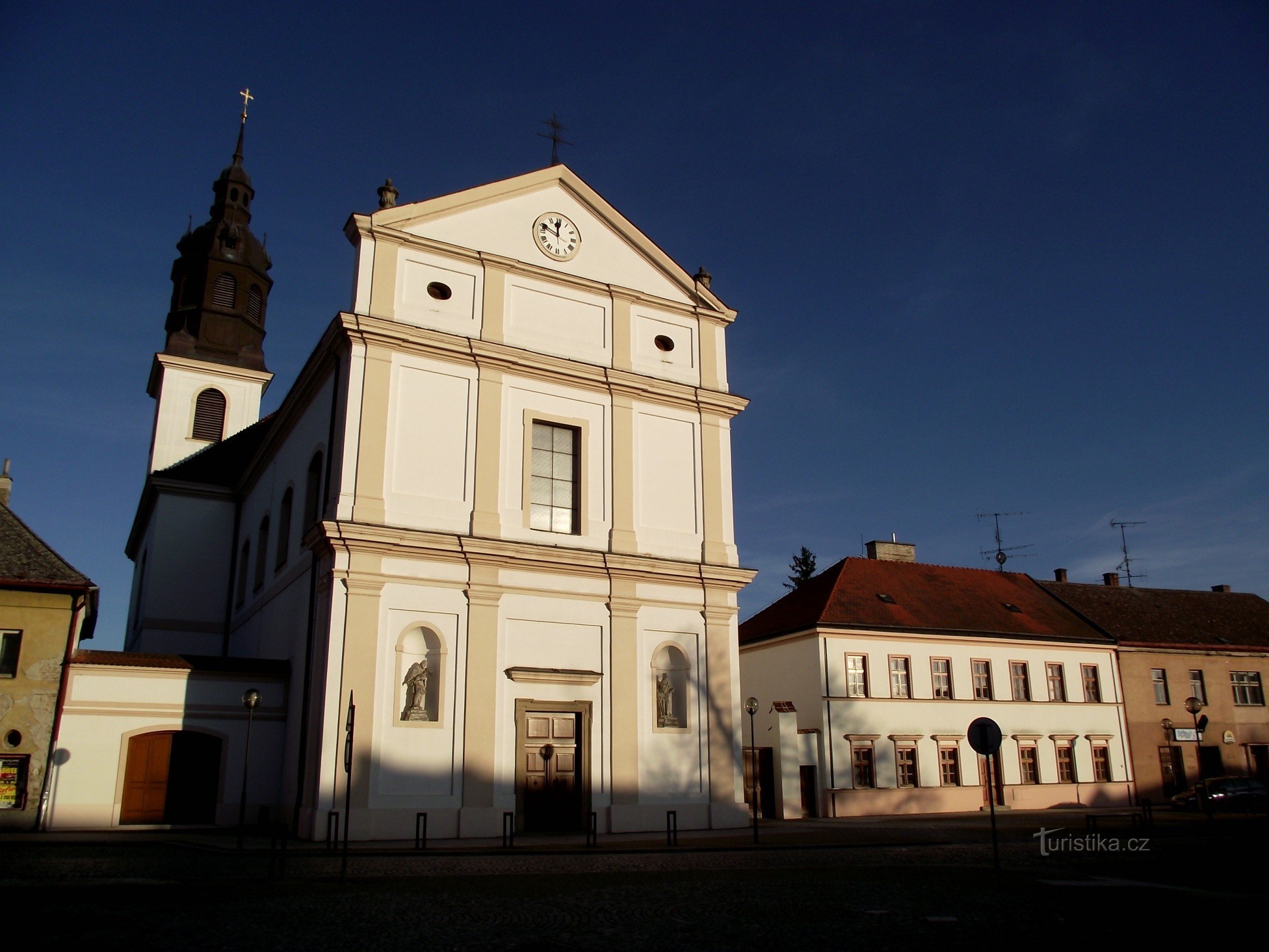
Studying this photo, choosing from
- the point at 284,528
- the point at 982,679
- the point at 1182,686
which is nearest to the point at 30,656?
the point at 284,528

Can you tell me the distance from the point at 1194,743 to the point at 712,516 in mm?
25477

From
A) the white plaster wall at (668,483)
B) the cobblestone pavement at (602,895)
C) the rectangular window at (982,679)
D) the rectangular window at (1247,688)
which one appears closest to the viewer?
the cobblestone pavement at (602,895)

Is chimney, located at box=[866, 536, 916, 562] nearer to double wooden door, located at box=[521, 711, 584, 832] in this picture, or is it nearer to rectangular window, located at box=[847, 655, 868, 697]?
rectangular window, located at box=[847, 655, 868, 697]

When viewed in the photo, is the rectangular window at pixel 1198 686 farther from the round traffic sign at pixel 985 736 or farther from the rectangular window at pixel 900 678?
the round traffic sign at pixel 985 736

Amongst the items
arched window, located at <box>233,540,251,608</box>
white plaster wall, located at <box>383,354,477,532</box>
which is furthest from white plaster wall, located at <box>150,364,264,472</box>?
white plaster wall, located at <box>383,354,477,532</box>

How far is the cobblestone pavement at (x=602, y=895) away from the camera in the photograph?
28.0 feet

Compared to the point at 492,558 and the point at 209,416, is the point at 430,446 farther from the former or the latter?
the point at 209,416

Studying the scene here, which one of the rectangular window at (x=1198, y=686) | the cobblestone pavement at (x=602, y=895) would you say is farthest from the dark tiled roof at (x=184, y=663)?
the rectangular window at (x=1198, y=686)

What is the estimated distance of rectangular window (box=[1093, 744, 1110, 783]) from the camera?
3562 cm

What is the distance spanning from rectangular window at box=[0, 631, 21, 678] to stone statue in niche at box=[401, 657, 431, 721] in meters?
8.63

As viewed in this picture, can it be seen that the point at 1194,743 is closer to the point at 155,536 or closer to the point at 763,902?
the point at 763,902

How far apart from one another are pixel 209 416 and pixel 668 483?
25.1 meters

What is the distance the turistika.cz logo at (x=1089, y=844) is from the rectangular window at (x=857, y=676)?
13596 mm

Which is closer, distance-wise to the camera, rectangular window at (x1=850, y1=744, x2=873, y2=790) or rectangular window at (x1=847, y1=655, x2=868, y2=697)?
rectangular window at (x1=850, y1=744, x2=873, y2=790)
